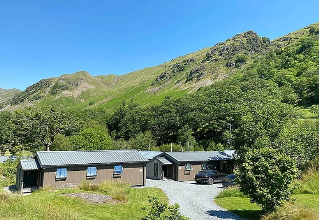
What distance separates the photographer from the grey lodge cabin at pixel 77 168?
943 inches

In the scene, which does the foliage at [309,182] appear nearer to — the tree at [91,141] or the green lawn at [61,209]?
the green lawn at [61,209]

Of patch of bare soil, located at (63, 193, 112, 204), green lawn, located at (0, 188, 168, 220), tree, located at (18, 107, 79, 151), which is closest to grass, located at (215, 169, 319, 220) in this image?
green lawn, located at (0, 188, 168, 220)

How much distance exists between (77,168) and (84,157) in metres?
1.65

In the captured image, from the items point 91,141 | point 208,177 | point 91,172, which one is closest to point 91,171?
point 91,172

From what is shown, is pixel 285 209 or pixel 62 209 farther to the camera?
pixel 285 209

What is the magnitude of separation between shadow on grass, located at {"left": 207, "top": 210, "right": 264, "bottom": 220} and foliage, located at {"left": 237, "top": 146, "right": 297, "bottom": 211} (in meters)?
1.20

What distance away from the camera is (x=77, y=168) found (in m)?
25.4

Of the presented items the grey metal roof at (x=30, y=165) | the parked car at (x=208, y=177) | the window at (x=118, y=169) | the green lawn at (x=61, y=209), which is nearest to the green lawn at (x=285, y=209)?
the green lawn at (x=61, y=209)

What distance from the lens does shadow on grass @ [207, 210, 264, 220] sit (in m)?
13.3

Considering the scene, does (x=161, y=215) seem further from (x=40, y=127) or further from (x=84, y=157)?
(x=40, y=127)

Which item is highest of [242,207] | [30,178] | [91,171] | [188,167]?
[91,171]

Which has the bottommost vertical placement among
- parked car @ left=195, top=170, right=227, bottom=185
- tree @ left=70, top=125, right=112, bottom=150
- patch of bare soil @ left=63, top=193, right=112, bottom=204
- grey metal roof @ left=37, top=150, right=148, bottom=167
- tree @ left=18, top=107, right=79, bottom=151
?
parked car @ left=195, top=170, right=227, bottom=185

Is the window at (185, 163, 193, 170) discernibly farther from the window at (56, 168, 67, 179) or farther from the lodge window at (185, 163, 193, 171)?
the window at (56, 168, 67, 179)

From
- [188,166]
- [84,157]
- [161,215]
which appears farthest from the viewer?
[188,166]
